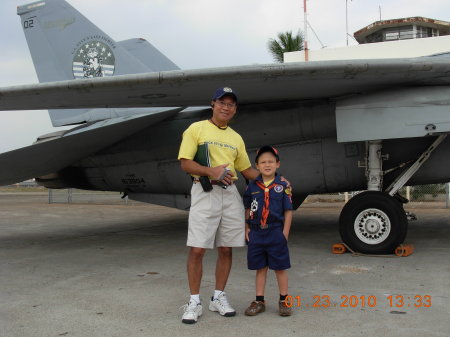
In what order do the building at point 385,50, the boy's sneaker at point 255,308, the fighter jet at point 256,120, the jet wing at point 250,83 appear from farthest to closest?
the building at point 385,50
the fighter jet at point 256,120
the jet wing at point 250,83
the boy's sneaker at point 255,308

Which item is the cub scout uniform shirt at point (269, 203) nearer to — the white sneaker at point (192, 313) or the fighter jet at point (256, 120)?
the white sneaker at point (192, 313)

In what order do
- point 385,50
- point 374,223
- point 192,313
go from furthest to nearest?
point 385,50, point 374,223, point 192,313

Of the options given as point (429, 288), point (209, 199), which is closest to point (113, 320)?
point (209, 199)

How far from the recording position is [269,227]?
3.42 meters

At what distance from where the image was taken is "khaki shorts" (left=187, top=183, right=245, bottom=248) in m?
3.44

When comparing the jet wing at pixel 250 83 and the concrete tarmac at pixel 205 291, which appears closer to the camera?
the concrete tarmac at pixel 205 291

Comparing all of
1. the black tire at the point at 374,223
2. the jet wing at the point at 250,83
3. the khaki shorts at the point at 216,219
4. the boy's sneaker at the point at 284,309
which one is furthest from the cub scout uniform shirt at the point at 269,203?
the black tire at the point at 374,223

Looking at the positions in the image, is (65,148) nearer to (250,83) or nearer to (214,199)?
(250,83)

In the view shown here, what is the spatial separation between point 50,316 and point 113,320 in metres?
0.55

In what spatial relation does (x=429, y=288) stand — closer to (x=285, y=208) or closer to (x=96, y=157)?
(x=285, y=208)

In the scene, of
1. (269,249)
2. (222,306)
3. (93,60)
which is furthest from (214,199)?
(93,60)

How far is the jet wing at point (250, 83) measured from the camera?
507cm

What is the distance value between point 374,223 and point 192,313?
10.7 ft

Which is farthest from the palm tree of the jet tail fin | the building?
the jet tail fin
